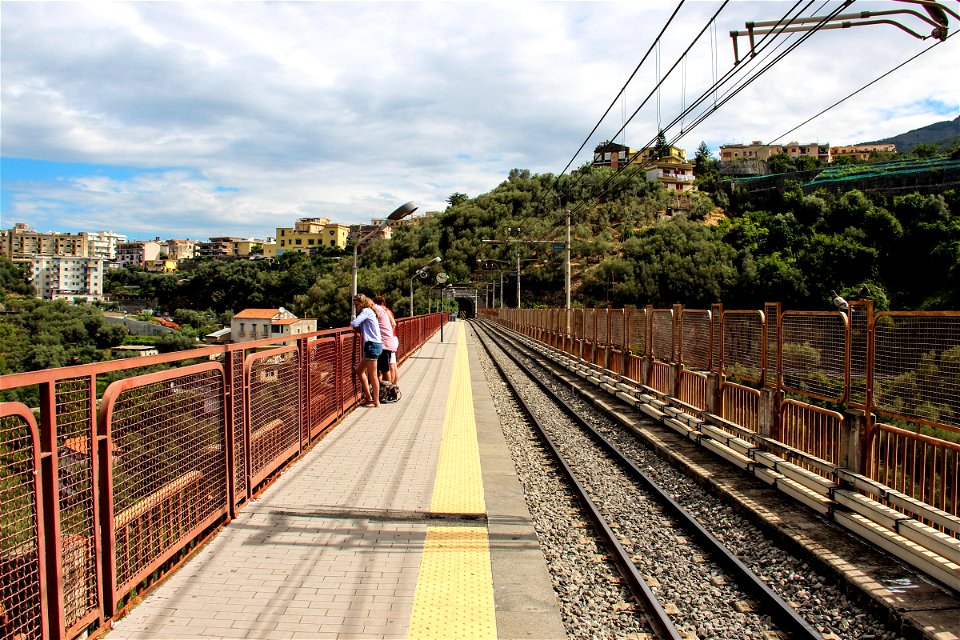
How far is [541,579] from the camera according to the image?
14.9ft

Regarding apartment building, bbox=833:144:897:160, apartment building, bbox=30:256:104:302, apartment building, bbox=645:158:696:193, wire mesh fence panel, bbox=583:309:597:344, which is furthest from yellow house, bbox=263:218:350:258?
wire mesh fence panel, bbox=583:309:597:344

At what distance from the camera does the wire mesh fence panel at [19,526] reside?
268 cm

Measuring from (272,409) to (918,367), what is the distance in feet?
19.1

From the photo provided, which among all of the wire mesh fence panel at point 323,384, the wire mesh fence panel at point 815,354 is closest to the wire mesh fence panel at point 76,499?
the wire mesh fence panel at point 323,384

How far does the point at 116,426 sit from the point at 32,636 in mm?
1060

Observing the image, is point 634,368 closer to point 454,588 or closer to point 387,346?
point 387,346

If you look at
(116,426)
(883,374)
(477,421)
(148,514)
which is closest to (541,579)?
(148,514)

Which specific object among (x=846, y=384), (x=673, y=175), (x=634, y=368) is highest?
(x=673, y=175)

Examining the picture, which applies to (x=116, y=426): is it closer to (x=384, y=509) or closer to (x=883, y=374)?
(x=384, y=509)

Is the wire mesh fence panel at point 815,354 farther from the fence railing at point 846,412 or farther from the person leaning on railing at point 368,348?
the person leaning on railing at point 368,348

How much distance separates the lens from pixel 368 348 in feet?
35.2

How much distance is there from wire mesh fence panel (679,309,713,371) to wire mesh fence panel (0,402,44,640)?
8.92 m

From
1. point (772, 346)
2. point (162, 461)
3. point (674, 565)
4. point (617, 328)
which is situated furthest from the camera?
point (617, 328)

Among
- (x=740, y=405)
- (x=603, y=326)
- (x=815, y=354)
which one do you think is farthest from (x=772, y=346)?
(x=603, y=326)
